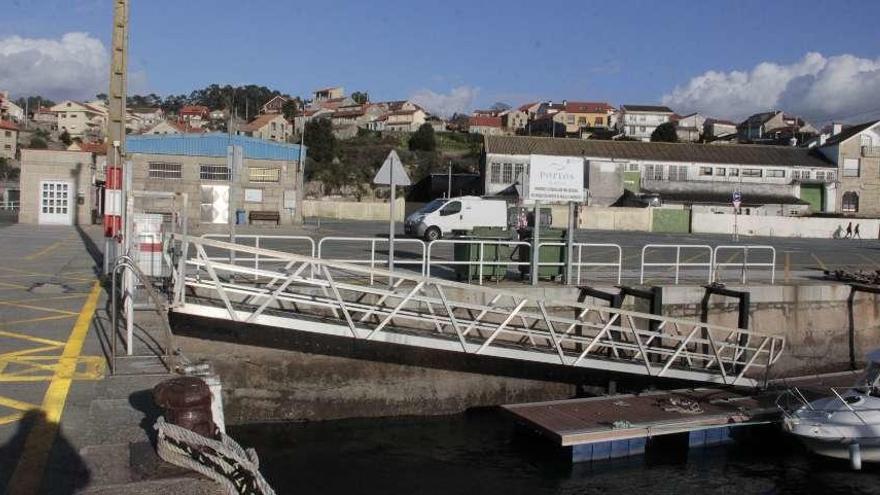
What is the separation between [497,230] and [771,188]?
6115 cm

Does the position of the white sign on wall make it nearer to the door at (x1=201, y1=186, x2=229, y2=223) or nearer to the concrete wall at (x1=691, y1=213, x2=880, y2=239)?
the door at (x1=201, y1=186, x2=229, y2=223)

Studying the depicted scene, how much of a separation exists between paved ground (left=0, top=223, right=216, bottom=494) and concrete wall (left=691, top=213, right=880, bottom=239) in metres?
47.2

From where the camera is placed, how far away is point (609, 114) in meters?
156

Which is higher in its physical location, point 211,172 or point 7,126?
point 7,126

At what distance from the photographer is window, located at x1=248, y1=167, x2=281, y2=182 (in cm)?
4144

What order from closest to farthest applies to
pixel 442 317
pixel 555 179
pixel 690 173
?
pixel 442 317, pixel 555 179, pixel 690 173

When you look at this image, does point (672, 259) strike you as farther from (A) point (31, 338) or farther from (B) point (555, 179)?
(A) point (31, 338)

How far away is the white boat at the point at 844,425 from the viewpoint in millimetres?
12625

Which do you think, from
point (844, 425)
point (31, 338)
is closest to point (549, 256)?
point (844, 425)

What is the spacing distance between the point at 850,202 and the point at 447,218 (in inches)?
2205

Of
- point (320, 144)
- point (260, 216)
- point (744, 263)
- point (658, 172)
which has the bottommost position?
point (744, 263)

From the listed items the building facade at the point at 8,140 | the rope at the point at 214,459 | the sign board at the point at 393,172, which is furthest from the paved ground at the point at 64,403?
the building facade at the point at 8,140

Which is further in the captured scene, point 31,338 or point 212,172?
point 212,172

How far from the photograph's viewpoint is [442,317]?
43.5 feet
